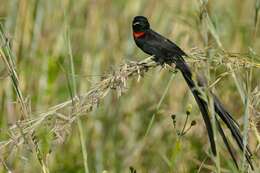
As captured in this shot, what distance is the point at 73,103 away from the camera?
2.26m

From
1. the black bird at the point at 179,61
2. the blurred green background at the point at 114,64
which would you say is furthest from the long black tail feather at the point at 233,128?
the blurred green background at the point at 114,64

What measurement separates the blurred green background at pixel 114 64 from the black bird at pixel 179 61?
1.42 metres

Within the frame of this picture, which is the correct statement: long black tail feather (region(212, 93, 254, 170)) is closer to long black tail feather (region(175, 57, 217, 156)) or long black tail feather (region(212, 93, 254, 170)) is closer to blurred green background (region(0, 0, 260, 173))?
long black tail feather (region(175, 57, 217, 156))

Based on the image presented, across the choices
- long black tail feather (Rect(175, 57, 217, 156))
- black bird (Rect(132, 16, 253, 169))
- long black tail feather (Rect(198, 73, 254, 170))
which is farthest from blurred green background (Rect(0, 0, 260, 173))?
long black tail feather (Rect(198, 73, 254, 170))

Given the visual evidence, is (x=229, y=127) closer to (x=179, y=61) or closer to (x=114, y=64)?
(x=179, y=61)

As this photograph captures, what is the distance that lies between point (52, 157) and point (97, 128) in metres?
0.55

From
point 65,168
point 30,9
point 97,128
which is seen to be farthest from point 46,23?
point 65,168

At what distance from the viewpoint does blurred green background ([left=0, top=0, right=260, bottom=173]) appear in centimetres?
447

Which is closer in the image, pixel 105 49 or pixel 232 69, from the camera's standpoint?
pixel 232 69

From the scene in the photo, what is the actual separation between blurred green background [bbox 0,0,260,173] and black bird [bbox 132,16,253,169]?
4.65 feet

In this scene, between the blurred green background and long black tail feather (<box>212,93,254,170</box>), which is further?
the blurred green background

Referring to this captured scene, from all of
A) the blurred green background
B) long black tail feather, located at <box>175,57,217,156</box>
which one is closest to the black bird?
long black tail feather, located at <box>175,57,217,156</box>

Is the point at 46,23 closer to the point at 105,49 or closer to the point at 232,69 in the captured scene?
the point at 105,49

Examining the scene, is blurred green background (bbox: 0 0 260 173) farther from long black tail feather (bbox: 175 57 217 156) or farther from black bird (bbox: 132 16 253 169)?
long black tail feather (bbox: 175 57 217 156)
